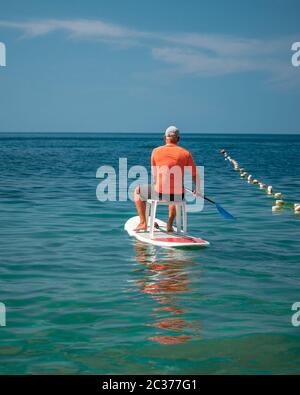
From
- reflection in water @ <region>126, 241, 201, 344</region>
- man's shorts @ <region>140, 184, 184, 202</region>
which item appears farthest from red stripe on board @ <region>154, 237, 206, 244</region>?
man's shorts @ <region>140, 184, 184, 202</region>

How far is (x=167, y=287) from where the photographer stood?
8539 mm

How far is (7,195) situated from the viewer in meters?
20.4

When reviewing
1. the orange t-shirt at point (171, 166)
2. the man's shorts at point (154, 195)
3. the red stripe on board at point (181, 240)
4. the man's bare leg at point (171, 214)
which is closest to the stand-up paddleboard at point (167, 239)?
the red stripe on board at point (181, 240)

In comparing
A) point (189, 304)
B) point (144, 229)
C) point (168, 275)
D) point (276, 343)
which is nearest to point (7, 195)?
point (144, 229)

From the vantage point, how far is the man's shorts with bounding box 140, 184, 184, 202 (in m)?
11.4

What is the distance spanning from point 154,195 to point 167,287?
3.41 m

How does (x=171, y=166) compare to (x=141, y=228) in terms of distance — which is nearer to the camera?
(x=171, y=166)

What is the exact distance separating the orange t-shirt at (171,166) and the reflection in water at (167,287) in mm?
1201

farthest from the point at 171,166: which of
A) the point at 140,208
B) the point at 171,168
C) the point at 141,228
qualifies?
the point at 141,228

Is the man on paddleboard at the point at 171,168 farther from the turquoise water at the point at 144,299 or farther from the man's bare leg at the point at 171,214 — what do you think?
the turquoise water at the point at 144,299

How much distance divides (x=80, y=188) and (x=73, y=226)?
9784 mm

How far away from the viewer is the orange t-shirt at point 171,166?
36.7 feet

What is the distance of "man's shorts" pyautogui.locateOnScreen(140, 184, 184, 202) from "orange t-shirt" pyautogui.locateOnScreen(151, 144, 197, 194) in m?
0.08

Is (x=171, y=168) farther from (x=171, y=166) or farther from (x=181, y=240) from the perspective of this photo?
(x=181, y=240)
